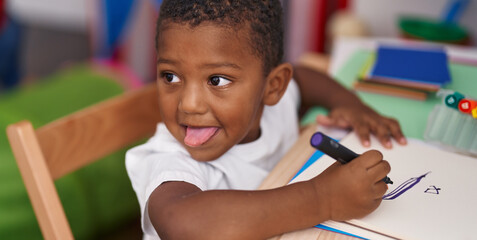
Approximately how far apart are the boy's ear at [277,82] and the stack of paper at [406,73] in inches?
12.2

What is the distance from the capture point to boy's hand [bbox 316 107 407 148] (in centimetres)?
77

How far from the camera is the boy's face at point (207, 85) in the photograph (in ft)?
2.06

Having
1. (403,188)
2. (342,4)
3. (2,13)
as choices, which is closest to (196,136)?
(403,188)

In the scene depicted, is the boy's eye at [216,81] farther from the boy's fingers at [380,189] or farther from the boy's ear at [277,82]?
the boy's fingers at [380,189]

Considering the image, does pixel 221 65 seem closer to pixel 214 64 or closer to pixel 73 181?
pixel 214 64

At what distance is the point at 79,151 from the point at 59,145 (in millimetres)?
47

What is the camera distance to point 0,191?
1274mm

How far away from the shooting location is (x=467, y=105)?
2.32 feet

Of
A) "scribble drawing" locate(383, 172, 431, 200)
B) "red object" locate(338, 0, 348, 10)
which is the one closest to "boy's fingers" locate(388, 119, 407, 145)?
"scribble drawing" locate(383, 172, 431, 200)

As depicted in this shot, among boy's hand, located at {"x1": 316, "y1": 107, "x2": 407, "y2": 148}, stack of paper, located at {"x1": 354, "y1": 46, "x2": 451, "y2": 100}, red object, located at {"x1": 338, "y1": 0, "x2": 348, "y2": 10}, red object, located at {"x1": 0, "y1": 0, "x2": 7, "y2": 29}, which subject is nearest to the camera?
boy's hand, located at {"x1": 316, "y1": 107, "x2": 407, "y2": 148}

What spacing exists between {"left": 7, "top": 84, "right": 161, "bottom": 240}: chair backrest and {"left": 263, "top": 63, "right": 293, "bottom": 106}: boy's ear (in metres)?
0.30

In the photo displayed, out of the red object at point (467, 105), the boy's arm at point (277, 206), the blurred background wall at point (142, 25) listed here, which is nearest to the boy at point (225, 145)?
the boy's arm at point (277, 206)

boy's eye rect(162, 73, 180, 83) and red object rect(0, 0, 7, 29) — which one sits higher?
boy's eye rect(162, 73, 180, 83)

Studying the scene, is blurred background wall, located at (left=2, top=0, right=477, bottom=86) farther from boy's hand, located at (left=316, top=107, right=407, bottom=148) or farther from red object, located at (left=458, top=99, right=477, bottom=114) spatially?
red object, located at (left=458, top=99, right=477, bottom=114)
